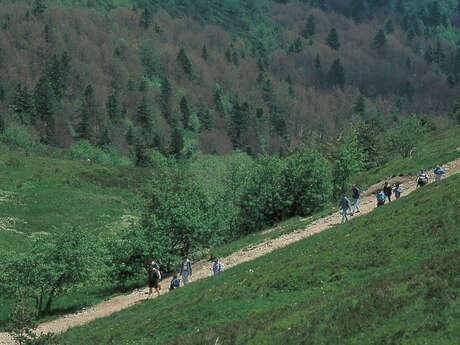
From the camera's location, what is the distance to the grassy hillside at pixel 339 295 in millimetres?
17172

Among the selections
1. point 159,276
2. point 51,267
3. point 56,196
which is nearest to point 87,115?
point 56,196

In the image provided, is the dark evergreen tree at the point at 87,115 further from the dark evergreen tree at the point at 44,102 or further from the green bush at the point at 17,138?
the green bush at the point at 17,138

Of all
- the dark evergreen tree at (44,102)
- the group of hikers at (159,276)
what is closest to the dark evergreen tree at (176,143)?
the dark evergreen tree at (44,102)

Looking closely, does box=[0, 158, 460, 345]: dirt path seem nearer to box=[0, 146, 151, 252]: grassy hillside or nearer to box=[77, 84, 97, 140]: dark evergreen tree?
box=[0, 146, 151, 252]: grassy hillside

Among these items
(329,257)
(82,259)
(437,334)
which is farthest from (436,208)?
(82,259)

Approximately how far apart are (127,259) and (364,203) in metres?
20.3

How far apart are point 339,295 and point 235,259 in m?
22.1

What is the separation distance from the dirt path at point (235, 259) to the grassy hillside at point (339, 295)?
524 cm

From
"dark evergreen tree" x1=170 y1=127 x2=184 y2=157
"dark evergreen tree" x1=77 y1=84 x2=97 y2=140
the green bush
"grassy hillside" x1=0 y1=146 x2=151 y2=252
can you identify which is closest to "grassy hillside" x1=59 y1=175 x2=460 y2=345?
"grassy hillside" x1=0 y1=146 x2=151 y2=252

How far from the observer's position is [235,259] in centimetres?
4291

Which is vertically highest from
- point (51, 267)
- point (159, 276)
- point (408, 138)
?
point (159, 276)

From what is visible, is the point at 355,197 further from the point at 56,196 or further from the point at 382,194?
the point at 56,196

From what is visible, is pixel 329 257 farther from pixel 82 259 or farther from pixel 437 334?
pixel 82 259

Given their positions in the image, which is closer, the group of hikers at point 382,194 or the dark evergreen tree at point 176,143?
the group of hikers at point 382,194
